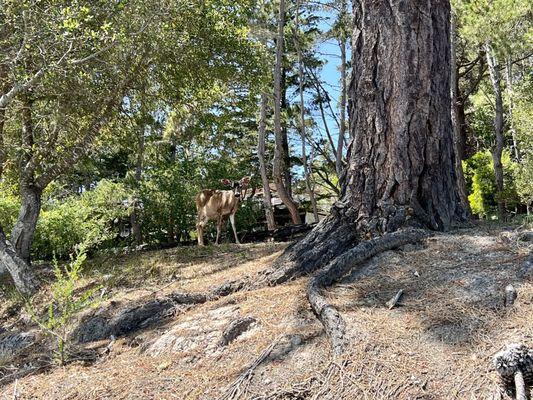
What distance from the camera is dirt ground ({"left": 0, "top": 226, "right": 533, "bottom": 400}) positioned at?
2525 mm

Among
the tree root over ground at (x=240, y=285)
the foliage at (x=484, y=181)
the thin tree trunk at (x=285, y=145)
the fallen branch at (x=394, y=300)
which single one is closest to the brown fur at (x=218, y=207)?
the tree root over ground at (x=240, y=285)

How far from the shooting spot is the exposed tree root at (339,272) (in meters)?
2.97

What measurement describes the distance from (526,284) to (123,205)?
10.1 metres

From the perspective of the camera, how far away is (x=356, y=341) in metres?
2.82

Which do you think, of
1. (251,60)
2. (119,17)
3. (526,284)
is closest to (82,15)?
(119,17)

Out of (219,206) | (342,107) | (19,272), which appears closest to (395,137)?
(19,272)

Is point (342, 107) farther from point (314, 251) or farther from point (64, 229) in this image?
point (314, 251)

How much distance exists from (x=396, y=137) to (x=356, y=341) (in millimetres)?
2377

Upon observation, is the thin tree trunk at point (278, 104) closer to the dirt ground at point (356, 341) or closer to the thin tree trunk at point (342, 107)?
the thin tree trunk at point (342, 107)

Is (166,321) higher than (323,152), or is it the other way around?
(323,152)

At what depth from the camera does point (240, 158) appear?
19453 millimetres

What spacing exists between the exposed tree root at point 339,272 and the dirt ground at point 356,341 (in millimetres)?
71

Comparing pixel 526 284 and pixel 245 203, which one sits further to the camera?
pixel 245 203

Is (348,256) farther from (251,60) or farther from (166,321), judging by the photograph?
(251,60)
